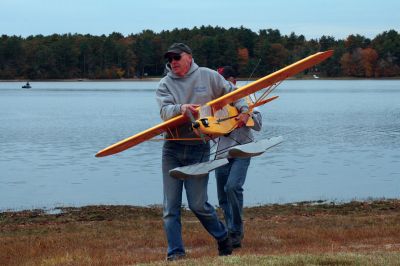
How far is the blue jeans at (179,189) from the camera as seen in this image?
7.08 metres

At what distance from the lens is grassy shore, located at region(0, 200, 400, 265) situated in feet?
22.9

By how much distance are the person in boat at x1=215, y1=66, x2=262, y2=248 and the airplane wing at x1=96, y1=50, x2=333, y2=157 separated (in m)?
0.66

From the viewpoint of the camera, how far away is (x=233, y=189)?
844 cm

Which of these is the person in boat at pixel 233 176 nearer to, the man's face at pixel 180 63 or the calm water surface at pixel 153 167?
the man's face at pixel 180 63

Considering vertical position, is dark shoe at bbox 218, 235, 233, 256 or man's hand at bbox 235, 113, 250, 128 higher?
man's hand at bbox 235, 113, 250, 128

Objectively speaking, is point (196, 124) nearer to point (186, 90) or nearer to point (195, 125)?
point (195, 125)

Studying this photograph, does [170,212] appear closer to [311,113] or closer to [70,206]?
[70,206]

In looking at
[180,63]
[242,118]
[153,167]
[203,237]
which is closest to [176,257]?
[242,118]

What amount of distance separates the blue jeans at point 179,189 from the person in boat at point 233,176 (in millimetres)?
801

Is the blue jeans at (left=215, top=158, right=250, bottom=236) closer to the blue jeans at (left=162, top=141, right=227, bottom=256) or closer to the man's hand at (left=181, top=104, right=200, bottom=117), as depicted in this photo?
the blue jeans at (left=162, top=141, right=227, bottom=256)

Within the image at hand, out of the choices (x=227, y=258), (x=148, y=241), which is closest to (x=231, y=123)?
(x=227, y=258)

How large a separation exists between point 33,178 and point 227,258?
1459 centimetres

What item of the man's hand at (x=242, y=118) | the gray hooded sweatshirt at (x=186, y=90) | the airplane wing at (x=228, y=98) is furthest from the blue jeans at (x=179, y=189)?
the man's hand at (x=242, y=118)

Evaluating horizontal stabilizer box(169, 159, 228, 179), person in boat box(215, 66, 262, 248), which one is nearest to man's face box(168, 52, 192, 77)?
horizontal stabilizer box(169, 159, 228, 179)
